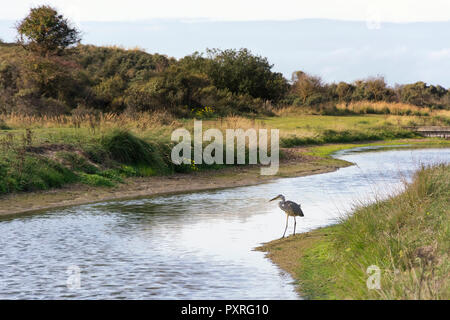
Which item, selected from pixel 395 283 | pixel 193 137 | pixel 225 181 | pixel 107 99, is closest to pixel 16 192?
pixel 225 181

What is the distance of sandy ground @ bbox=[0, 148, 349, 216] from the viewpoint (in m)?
16.2

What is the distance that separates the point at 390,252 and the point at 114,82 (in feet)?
115

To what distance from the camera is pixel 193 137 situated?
24.8 meters

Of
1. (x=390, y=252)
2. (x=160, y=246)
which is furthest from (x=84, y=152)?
(x=390, y=252)

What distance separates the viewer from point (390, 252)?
764 cm

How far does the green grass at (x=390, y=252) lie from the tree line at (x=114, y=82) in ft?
76.2

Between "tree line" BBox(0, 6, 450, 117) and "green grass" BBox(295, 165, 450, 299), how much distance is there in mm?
23213

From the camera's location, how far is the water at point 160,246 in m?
8.73

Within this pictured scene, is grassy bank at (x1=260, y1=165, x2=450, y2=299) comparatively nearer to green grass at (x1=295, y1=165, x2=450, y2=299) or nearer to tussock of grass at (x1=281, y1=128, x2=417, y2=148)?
green grass at (x1=295, y1=165, x2=450, y2=299)

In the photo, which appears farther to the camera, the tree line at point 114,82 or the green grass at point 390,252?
the tree line at point 114,82

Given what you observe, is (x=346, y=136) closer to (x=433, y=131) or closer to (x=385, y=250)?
(x=433, y=131)

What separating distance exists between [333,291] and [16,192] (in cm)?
1088

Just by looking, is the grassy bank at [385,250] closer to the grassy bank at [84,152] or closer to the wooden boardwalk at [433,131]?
the grassy bank at [84,152]

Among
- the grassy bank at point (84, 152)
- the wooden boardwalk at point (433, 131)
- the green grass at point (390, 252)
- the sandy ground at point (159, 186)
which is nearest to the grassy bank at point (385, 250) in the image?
the green grass at point (390, 252)
